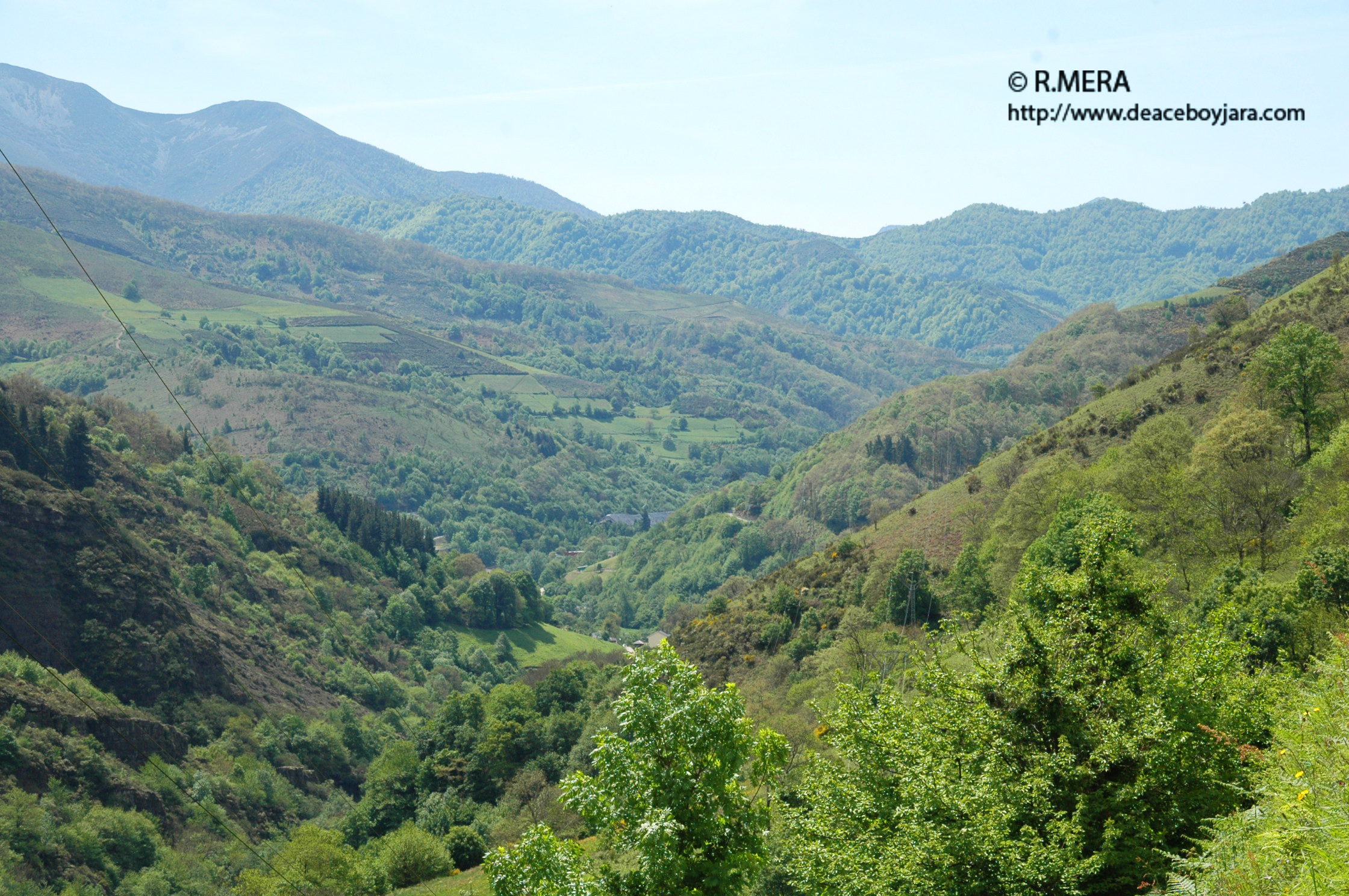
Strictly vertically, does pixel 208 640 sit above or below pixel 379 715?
above

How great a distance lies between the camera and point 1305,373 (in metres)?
48.5

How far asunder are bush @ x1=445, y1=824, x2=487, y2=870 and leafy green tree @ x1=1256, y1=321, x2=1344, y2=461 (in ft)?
157

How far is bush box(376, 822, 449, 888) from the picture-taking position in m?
47.2

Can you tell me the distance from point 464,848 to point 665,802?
1568 inches

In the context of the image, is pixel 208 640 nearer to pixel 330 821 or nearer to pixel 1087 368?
pixel 330 821

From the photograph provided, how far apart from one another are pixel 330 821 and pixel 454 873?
26.4 meters

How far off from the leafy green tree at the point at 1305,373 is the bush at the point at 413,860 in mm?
48860

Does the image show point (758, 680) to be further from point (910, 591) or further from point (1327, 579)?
point (1327, 579)

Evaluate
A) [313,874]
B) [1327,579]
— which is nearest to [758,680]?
[313,874]

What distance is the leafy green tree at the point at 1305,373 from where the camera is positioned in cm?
4847

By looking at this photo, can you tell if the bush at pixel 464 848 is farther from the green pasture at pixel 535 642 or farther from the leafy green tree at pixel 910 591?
the green pasture at pixel 535 642

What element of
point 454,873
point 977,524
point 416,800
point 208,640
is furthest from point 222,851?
point 977,524

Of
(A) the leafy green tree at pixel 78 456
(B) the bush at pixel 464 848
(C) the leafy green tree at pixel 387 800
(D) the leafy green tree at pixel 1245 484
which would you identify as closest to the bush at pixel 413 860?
(B) the bush at pixel 464 848

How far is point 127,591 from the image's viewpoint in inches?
3408
